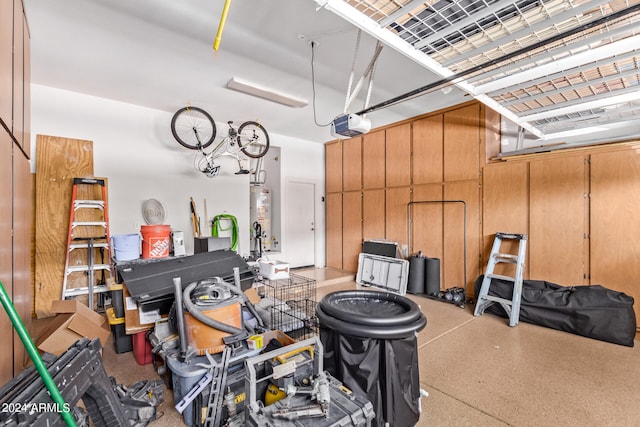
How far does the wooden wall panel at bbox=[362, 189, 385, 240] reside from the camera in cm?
558

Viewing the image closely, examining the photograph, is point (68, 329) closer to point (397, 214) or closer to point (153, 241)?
point (153, 241)

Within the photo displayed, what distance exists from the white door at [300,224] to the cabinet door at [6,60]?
4.61m

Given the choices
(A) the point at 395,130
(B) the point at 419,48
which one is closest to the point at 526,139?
(A) the point at 395,130

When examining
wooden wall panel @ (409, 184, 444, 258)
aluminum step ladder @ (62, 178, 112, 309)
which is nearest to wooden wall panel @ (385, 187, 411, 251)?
wooden wall panel @ (409, 184, 444, 258)

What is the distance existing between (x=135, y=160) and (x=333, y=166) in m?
3.86

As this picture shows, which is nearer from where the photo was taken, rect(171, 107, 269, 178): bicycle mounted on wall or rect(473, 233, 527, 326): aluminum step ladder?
rect(473, 233, 527, 326): aluminum step ladder

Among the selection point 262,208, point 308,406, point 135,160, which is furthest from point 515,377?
point 262,208

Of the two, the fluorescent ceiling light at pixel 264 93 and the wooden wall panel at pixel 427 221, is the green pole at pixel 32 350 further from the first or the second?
the wooden wall panel at pixel 427 221

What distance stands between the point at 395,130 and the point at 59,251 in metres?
5.51

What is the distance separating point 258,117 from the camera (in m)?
5.03

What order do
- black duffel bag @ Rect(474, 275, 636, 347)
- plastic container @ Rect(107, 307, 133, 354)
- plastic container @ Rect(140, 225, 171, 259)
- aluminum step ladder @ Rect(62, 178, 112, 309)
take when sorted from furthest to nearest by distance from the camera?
1. aluminum step ladder @ Rect(62, 178, 112, 309)
2. plastic container @ Rect(140, 225, 171, 259)
3. black duffel bag @ Rect(474, 275, 636, 347)
4. plastic container @ Rect(107, 307, 133, 354)

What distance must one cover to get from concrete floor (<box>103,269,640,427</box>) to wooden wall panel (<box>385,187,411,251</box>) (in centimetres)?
204

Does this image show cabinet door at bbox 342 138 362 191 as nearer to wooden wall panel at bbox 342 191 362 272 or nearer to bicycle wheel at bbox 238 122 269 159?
wooden wall panel at bbox 342 191 362 272

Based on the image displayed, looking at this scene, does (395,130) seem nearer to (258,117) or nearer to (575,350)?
(258,117)
